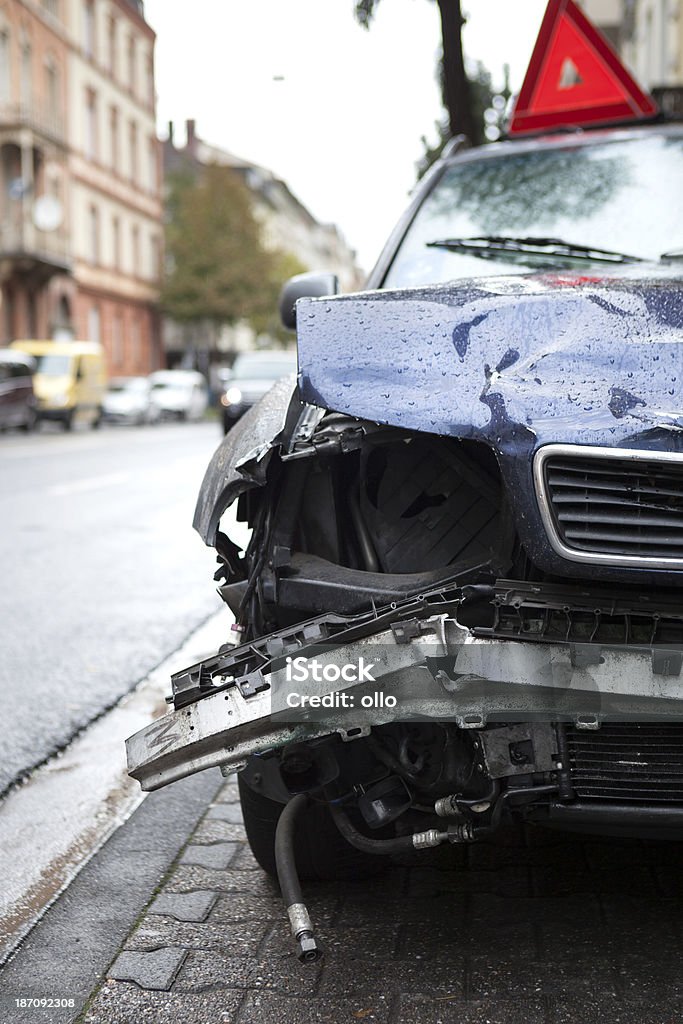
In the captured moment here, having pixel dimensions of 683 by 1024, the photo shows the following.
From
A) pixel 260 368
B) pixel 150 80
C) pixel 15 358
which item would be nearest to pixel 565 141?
pixel 260 368

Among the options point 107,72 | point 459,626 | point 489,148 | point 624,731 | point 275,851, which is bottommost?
point 275,851

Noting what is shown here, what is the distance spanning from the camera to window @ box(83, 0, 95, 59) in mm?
51438

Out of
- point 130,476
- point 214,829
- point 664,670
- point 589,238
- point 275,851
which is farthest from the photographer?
point 130,476

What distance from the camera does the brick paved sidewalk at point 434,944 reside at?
2621 millimetres

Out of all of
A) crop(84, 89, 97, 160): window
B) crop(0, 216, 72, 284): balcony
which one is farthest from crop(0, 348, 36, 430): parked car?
crop(84, 89, 97, 160): window

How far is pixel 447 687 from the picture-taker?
2.38m

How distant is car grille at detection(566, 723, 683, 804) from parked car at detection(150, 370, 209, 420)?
41866 mm

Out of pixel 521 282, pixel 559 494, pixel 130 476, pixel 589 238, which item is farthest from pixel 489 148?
pixel 130 476

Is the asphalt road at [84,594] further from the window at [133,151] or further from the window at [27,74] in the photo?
the window at [133,151]

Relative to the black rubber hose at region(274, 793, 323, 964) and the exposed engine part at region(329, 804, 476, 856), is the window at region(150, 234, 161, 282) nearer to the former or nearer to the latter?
the black rubber hose at region(274, 793, 323, 964)

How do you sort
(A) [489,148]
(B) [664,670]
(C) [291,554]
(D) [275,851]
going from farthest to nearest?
1. (A) [489,148]
2. (D) [275,851]
3. (C) [291,554]
4. (B) [664,670]

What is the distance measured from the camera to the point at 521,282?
3.12 meters

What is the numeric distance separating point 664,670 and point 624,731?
0.17 metres

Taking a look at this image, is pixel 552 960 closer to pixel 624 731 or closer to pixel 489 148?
pixel 624 731
